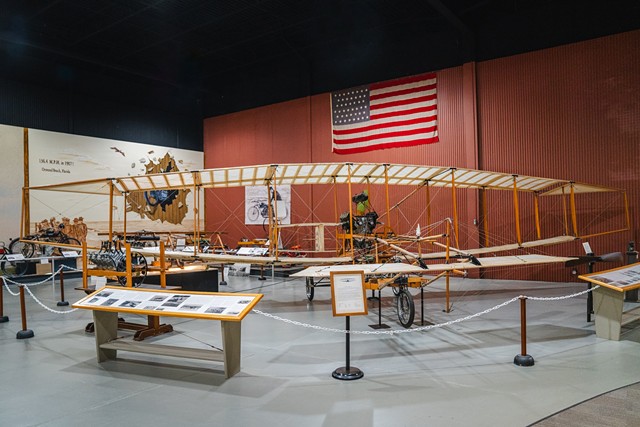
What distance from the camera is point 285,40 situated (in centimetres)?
1384

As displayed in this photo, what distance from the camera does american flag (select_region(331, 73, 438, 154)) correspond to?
12.8 metres

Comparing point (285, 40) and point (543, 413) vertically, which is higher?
point (285, 40)

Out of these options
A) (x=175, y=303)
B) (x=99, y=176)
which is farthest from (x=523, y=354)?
(x=99, y=176)

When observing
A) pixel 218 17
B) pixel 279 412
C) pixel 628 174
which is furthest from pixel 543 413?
pixel 218 17

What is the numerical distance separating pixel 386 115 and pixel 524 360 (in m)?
9.99

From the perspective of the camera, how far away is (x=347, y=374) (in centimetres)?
443

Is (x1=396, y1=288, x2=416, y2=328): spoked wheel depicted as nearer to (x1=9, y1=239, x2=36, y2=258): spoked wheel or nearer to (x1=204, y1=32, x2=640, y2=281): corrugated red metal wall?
(x1=204, y1=32, x2=640, y2=281): corrugated red metal wall

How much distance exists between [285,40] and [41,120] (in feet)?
28.4

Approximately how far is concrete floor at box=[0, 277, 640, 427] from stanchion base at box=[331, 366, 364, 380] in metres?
0.09

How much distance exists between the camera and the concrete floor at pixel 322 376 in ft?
11.9

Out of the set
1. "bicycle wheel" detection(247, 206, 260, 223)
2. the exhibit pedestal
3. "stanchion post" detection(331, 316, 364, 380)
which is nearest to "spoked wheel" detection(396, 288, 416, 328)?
"stanchion post" detection(331, 316, 364, 380)

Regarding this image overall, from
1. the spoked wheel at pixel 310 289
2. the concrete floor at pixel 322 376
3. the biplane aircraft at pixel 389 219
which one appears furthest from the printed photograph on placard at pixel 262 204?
the concrete floor at pixel 322 376

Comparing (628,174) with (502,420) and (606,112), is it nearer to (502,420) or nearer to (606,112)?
(606,112)

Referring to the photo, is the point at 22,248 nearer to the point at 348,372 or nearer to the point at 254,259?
the point at 254,259
